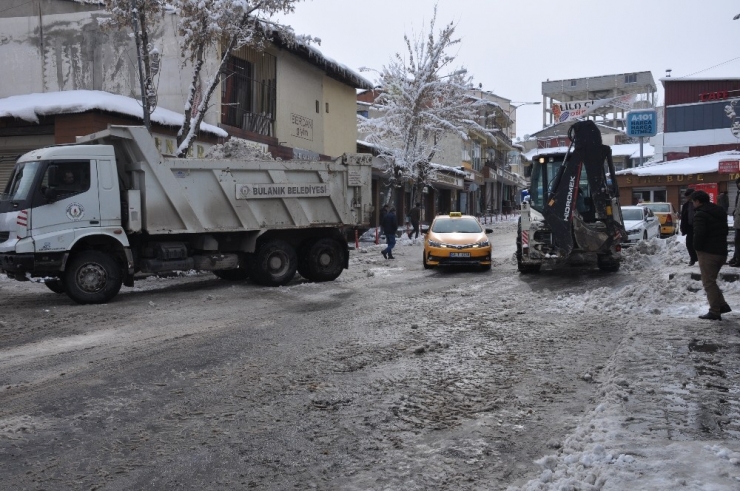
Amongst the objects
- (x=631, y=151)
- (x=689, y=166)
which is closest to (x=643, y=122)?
(x=689, y=166)

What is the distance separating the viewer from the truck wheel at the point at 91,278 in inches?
473

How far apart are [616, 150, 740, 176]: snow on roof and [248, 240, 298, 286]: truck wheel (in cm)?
3586

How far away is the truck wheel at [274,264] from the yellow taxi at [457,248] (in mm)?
4213

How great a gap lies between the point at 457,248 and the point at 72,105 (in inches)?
423

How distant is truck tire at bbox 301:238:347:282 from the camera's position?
15.2m

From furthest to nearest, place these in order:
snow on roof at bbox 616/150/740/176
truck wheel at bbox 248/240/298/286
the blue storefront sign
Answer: the blue storefront sign < snow on roof at bbox 616/150/740/176 < truck wheel at bbox 248/240/298/286

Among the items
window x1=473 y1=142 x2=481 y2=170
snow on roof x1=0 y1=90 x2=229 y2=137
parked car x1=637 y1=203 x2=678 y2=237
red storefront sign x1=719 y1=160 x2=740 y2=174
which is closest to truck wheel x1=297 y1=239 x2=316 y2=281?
snow on roof x1=0 y1=90 x2=229 y2=137

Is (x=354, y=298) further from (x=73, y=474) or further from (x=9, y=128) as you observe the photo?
(x=9, y=128)

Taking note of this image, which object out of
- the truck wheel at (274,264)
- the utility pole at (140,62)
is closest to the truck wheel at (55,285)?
the truck wheel at (274,264)

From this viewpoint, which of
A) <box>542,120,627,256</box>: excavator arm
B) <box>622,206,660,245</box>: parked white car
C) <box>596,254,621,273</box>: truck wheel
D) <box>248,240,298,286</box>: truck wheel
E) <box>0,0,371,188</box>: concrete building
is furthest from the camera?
<box>622,206,660,245</box>: parked white car

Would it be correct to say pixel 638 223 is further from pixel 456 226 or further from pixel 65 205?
pixel 65 205

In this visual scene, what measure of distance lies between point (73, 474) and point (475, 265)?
47.2 feet

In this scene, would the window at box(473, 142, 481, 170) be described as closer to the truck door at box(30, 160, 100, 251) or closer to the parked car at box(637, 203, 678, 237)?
the parked car at box(637, 203, 678, 237)

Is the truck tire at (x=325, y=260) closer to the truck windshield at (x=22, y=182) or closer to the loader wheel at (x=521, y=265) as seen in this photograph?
Answer: the loader wheel at (x=521, y=265)
